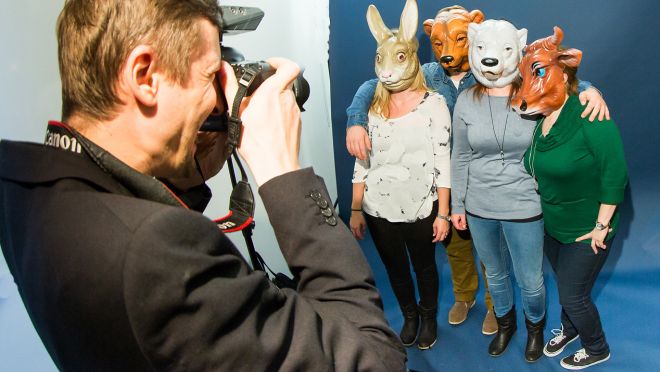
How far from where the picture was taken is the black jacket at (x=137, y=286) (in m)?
0.48

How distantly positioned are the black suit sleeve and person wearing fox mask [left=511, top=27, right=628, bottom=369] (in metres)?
1.26

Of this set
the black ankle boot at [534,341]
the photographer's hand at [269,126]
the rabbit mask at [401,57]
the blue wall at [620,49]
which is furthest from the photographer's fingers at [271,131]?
the blue wall at [620,49]

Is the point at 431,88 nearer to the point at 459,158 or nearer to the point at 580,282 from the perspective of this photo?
the point at 459,158

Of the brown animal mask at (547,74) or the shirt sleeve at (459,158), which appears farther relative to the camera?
the shirt sleeve at (459,158)

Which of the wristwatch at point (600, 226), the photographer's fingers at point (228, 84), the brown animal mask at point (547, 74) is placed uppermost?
the photographer's fingers at point (228, 84)

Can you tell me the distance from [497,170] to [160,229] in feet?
5.12

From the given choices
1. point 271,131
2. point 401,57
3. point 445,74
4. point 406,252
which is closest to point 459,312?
point 406,252

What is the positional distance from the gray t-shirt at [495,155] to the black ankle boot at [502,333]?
54 centimetres

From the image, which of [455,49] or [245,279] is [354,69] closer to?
[455,49]

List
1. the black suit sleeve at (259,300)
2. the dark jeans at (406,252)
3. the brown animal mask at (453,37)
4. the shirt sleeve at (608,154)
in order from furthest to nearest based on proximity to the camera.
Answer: the dark jeans at (406,252) < the brown animal mask at (453,37) < the shirt sleeve at (608,154) < the black suit sleeve at (259,300)

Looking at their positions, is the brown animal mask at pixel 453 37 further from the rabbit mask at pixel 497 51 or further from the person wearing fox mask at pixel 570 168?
the person wearing fox mask at pixel 570 168

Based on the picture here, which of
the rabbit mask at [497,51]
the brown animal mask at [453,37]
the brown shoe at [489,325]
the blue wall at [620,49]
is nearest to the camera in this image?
the rabbit mask at [497,51]

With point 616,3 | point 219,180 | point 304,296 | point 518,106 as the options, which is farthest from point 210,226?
point 616,3

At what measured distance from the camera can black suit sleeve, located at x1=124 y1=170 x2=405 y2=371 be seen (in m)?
0.48
